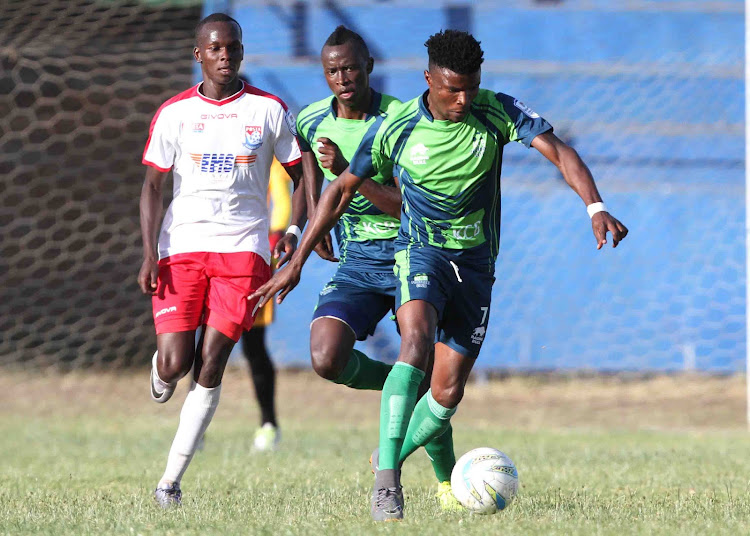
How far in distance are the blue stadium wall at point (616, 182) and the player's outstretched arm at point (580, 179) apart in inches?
301

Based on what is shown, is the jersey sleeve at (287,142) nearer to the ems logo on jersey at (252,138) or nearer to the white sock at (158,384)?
the ems logo on jersey at (252,138)

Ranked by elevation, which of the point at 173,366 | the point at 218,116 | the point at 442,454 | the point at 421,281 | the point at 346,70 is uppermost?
the point at 346,70

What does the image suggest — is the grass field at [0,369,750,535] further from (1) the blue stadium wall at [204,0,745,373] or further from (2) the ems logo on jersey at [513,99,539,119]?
(2) the ems logo on jersey at [513,99,539,119]

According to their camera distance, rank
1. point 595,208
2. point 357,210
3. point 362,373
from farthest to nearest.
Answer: point 357,210 → point 362,373 → point 595,208

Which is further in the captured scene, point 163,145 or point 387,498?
point 163,145

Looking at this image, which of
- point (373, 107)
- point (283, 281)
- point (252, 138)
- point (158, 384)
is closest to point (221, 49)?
point (252, 138)

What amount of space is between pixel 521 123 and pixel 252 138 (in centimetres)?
141

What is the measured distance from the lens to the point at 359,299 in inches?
214

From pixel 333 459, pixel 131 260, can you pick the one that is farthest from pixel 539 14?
pixel 333 459

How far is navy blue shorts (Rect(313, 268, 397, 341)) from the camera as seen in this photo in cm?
535

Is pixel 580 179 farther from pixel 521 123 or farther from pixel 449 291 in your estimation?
pixel 449 291

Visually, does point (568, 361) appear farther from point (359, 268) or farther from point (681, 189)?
point (359, 268)

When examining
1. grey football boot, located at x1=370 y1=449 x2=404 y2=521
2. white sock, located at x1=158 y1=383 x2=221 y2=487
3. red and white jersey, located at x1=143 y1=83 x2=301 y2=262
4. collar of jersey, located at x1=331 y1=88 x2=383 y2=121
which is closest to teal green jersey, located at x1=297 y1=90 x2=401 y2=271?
collar of jersey, located at x1=331 y1=88 x2=383 y2=121

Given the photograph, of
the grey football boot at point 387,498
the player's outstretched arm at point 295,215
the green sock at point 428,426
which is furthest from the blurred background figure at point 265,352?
the grey football boot at point 387,498
